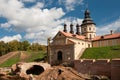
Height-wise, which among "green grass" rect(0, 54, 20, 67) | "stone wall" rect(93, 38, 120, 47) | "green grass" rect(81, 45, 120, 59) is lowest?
"green grass" rect(0, 54, 20, 67)

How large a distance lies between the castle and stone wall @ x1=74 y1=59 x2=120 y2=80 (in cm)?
774

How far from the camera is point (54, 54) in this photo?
4306 centimetres

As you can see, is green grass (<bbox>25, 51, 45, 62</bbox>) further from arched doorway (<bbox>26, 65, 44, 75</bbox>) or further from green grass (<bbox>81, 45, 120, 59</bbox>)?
arched doorway (<bbox>26, 65, 44, 75</bbox>)

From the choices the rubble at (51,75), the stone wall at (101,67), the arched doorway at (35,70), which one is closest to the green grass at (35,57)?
the arched doorway at (35,70)

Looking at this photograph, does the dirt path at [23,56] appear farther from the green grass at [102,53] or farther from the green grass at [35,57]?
the green grass at [102,53]

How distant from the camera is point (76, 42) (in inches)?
1897

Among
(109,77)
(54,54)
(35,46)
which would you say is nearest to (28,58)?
(54,54)

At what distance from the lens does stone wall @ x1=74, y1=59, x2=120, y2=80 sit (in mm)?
24178

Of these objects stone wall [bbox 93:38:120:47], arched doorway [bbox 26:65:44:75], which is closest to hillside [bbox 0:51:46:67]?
arched doorway [bbox 26:65:44:75]

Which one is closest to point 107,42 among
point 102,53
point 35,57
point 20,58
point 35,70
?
point 102,53

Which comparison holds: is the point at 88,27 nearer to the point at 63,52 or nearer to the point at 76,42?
the point at 76,42

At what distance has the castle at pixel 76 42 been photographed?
4106 cm

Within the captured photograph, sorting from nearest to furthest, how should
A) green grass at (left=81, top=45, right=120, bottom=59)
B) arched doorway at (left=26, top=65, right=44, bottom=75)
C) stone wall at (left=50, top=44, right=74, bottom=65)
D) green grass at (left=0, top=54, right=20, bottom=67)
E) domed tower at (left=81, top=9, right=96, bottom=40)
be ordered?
1. arched doorway at (left=26, top=65, right=44, bottom=75)
2. green grass at (left=81, top=45, right=120, bottom=59)
3. stone wall at (left=50, top=44, right=74, bottom=65)
4. green grass at (left=0, top=54, right=20, bottom=67)
5. domed tower at (left=81, top=9, right=96, bottom=40)

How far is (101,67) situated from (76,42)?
782 inches
